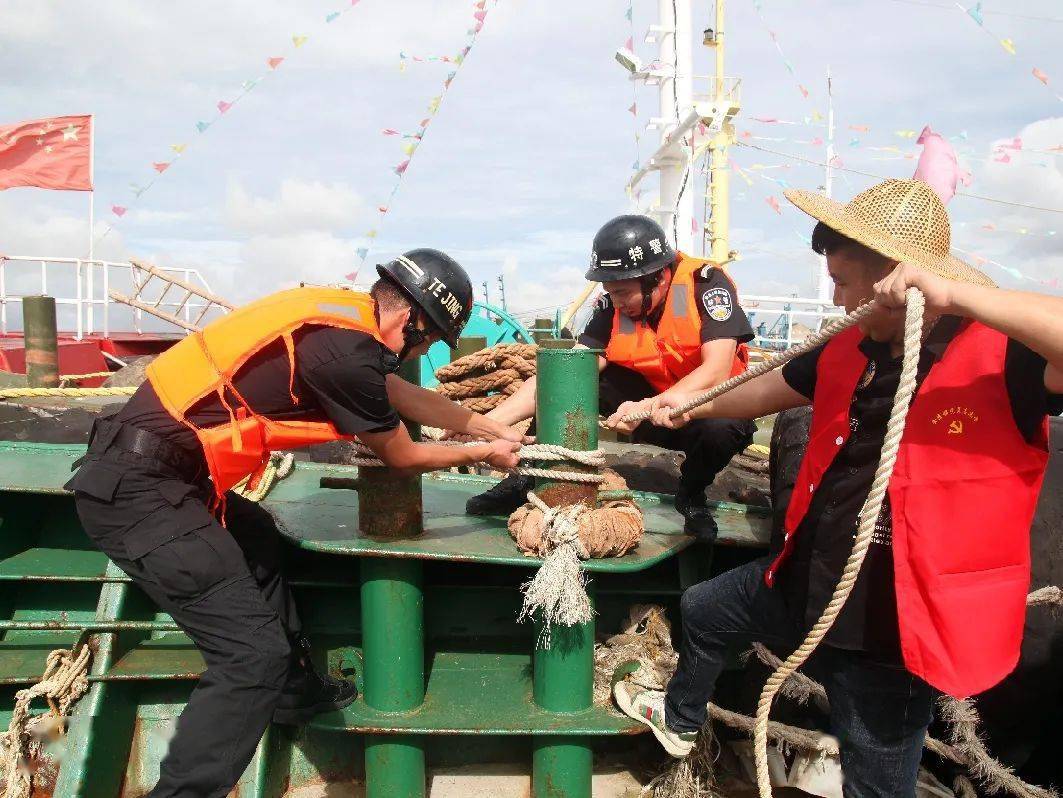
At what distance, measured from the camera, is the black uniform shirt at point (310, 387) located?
2.58 metres

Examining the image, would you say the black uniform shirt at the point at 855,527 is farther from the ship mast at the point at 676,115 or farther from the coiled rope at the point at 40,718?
the ship mast at the point at 676,115

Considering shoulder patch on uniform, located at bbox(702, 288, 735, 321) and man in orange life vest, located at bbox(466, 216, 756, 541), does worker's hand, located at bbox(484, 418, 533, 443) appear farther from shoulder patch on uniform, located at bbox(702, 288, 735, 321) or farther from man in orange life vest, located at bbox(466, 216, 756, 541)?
shoulder patch on uniform, located at bbox(702, 288, 735, 321)

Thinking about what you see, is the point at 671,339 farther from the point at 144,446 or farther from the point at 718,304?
the point at 144,446

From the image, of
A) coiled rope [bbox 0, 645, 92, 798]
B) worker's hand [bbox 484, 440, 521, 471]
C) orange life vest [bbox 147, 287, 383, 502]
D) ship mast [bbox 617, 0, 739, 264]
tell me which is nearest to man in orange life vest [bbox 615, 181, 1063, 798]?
worker's hand [bbox 484, 440, 521, 471]

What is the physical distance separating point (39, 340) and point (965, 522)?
8.19 meters

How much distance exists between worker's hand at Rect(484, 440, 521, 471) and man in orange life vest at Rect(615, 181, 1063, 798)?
3.39 ft

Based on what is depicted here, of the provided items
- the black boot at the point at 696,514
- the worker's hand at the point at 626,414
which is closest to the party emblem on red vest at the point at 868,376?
the worker's hand at the point at 626,414

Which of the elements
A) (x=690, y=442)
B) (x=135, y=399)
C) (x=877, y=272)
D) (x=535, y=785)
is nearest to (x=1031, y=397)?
(x=877, y=272)

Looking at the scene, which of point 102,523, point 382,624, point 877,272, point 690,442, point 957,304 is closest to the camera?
point 957,304

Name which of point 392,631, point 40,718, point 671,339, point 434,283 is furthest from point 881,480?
point 40,718

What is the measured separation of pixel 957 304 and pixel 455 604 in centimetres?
248

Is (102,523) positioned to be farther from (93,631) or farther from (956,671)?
(956,671)

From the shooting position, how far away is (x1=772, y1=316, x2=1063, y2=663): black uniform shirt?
2.10m

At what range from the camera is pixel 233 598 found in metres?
2.55
